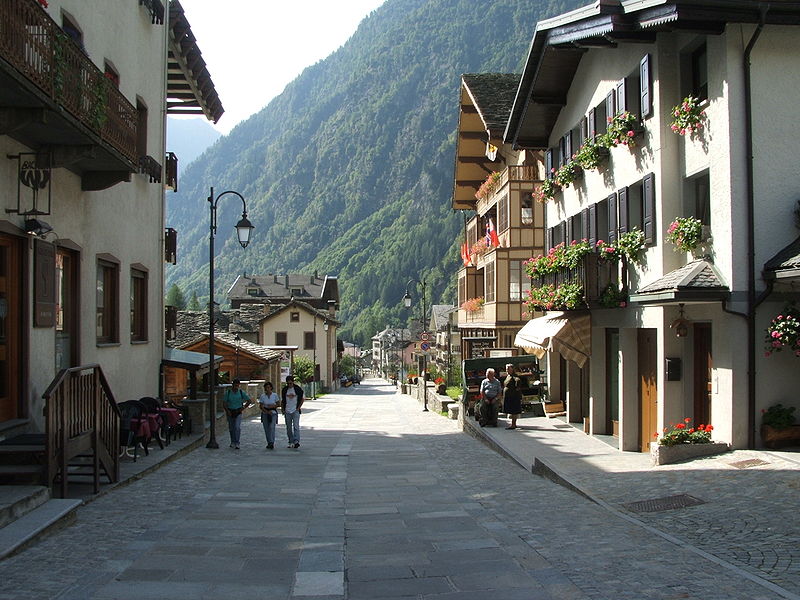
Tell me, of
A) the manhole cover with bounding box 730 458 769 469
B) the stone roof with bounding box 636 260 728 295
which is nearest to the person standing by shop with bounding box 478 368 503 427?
the stone roof with bounding box 636 260 728 295

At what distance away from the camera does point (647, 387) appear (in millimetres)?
16734

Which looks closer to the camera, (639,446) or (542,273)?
(639,446)

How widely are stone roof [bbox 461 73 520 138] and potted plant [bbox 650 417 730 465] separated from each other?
64.3 feet

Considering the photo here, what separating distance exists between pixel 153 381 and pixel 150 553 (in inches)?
482

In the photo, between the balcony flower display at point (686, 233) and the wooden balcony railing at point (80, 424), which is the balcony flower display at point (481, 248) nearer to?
the balcony flower display at point (686, 233)

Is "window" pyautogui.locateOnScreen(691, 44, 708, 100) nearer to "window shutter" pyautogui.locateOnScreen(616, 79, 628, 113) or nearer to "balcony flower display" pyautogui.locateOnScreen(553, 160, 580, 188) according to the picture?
"window shutter" pyautogui.locateOnScreen(616, 79, 628, 113)

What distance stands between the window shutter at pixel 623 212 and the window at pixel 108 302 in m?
10.0

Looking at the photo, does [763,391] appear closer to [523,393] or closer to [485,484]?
[485,484]

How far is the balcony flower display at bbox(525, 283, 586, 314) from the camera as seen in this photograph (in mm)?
18141

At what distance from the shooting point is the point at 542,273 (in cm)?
2005

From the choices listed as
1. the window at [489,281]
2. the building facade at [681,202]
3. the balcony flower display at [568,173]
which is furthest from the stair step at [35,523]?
the window at [489,281]

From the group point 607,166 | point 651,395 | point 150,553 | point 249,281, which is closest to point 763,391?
point 651,395

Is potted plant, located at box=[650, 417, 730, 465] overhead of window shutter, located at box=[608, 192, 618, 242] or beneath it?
beneath

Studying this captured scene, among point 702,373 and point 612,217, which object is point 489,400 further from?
point 702,373
